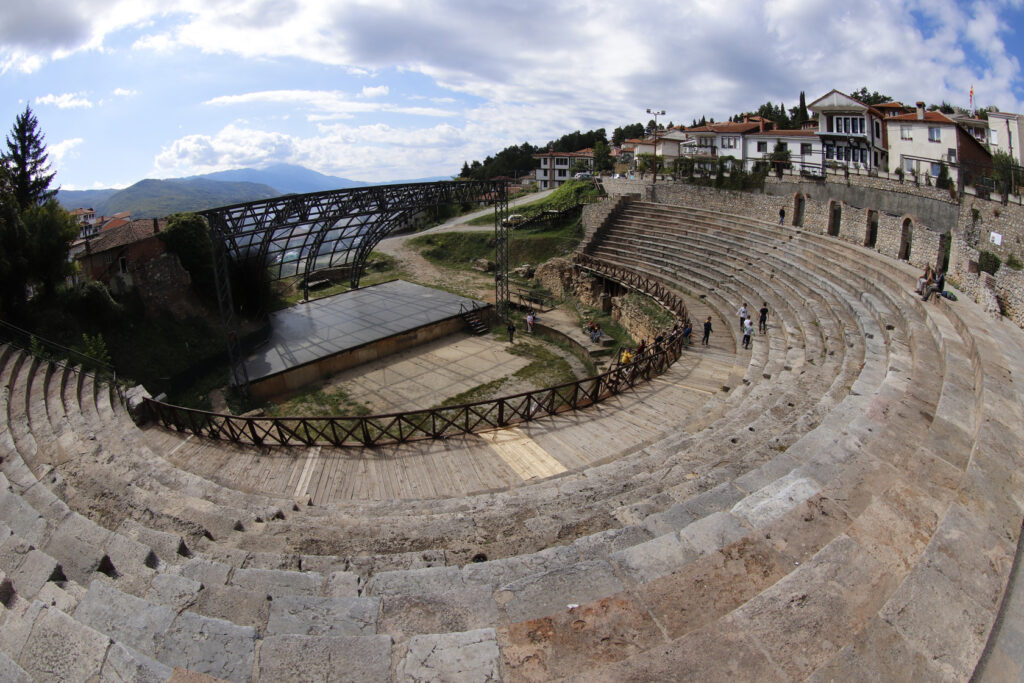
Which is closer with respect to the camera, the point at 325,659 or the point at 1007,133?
the point at 325,659

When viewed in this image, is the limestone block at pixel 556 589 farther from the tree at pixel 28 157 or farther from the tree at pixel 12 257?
the tree at pixel 28 157

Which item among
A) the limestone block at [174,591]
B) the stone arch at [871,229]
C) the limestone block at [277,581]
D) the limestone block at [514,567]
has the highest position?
the stone arch at [871,229]

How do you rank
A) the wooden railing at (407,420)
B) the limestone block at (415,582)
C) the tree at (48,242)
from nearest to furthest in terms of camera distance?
1. the limestone block at (415,582)
2. the wooden railing at (407,420)
3. the tree at (48,242)

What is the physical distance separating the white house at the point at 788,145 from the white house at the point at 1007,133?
8.74 metres

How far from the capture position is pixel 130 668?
4.21 metres

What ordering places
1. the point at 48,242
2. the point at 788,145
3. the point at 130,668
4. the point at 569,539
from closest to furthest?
the point at 130,668
the point at 569,539
the point at 48,242
the point at 788,145

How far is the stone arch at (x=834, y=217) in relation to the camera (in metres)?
24.8

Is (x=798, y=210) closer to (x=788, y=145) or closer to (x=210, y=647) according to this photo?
(x=788, y=145)

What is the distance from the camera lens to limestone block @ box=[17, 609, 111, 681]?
4270 mm

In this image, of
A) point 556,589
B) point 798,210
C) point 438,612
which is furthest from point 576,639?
point 798,210

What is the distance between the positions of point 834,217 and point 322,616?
88.7 ft

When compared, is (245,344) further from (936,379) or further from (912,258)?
(912,258)

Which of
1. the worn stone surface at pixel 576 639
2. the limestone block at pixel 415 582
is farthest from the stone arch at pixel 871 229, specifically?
the limestone block at pixel 415 582

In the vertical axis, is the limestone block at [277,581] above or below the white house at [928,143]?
below
